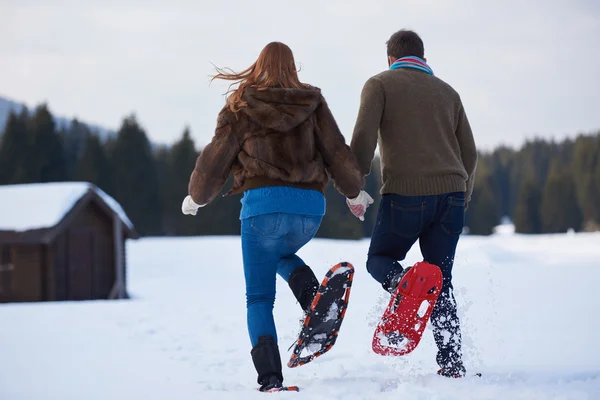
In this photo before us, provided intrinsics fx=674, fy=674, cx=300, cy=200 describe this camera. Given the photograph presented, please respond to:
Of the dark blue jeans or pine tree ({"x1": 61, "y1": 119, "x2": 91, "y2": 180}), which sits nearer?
the dark blue jeans

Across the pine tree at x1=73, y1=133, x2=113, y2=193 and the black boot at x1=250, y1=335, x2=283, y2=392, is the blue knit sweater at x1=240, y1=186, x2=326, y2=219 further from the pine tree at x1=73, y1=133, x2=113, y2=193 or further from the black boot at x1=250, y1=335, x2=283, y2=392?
the pine tree at x1=73, y1=133, x2=113, y2=193

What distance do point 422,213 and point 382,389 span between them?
1.09 m

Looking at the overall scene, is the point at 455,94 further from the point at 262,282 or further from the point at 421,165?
the point at 262,282

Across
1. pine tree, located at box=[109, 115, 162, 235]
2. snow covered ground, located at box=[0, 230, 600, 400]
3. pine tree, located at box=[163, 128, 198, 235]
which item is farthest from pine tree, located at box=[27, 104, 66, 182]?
snow covered ground, located at box=[0, 230, 600, 400]

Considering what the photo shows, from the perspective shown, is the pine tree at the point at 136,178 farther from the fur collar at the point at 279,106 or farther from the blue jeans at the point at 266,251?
the fur collar at the point at 279,106

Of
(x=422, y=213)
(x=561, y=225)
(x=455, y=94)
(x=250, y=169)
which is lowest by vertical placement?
(x=561, y=225)

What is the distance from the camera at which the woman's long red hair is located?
392cm

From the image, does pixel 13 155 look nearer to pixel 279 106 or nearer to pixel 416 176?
pixel 279 106

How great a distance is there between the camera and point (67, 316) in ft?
25.9

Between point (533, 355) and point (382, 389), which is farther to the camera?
point (533, 355)

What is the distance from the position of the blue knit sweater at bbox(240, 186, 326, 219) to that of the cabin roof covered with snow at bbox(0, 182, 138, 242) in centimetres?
1548

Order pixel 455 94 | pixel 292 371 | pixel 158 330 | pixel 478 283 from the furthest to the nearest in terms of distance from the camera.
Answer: pixel 478 283, pixel 158 330, pixel 292 371, pixel 455 94

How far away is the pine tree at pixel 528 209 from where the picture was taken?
2349 inches

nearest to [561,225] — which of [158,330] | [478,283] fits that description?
[478,283]
